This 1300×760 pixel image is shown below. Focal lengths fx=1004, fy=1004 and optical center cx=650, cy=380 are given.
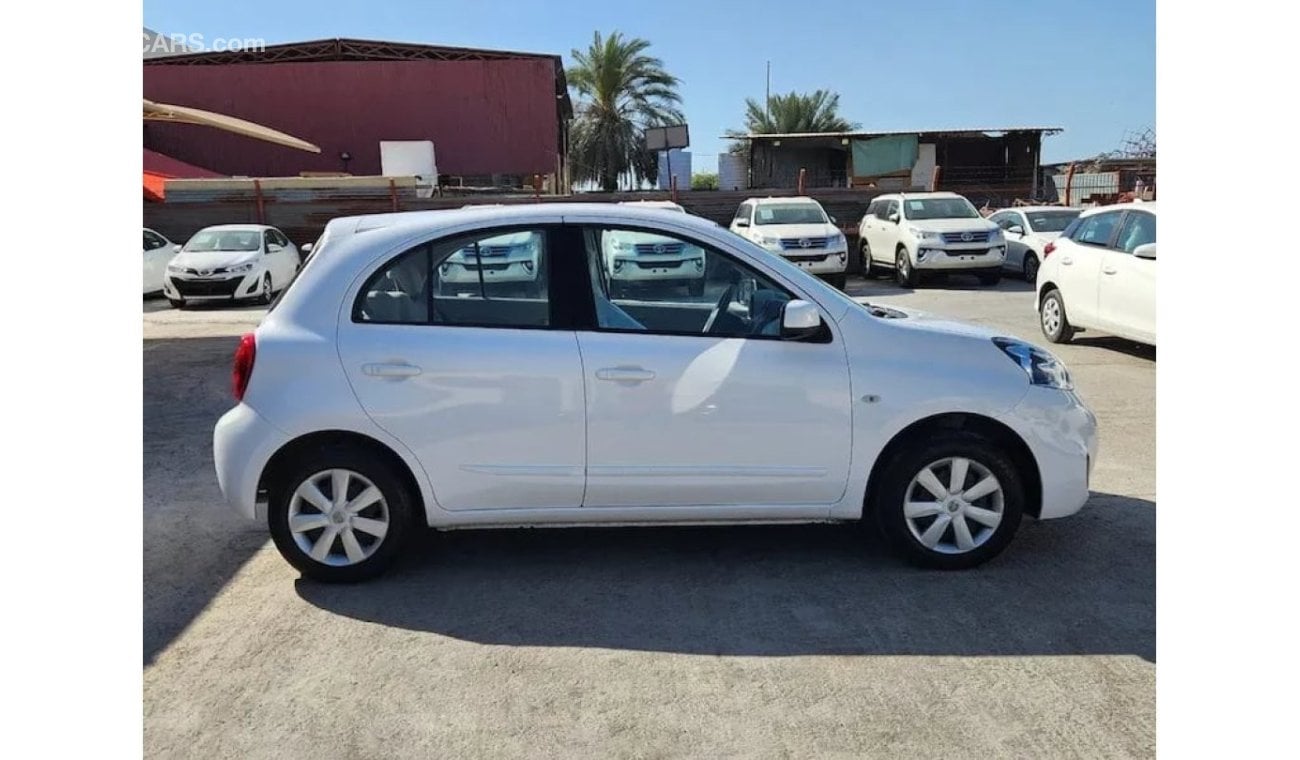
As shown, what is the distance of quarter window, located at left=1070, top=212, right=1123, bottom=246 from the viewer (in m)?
10.2

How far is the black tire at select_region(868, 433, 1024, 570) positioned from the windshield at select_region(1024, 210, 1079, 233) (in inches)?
654

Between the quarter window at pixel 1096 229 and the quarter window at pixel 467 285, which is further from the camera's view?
the quarter window at pixel 1096 229

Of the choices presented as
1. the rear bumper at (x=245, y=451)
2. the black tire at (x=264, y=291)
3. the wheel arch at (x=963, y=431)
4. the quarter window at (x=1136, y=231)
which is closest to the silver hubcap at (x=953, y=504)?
the wheel arch at (x=963, y=431)

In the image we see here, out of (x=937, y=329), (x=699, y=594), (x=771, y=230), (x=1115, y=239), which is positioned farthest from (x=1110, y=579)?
(x=771, y=230)

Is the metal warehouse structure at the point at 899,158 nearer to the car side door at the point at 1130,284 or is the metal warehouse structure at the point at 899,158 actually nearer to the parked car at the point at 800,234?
the parked car at the point at 800,234

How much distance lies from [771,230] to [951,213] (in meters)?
3.68

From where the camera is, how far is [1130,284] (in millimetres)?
9609

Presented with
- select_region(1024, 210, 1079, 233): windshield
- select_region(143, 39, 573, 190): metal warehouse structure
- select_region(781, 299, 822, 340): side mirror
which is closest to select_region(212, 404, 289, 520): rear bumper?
select_region(781, 299, 822, 340): side mirror

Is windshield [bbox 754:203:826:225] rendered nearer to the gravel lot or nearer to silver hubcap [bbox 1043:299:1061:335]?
silver hubcap [bbox 1043:299:1061:335]

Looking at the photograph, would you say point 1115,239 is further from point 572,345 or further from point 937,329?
point 572,345

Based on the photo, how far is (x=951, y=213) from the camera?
19250 millimetres

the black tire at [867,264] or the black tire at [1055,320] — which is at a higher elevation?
the black tire at [867,264]

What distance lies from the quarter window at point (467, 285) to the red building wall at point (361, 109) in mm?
26536

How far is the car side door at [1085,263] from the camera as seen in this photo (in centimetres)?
1021
